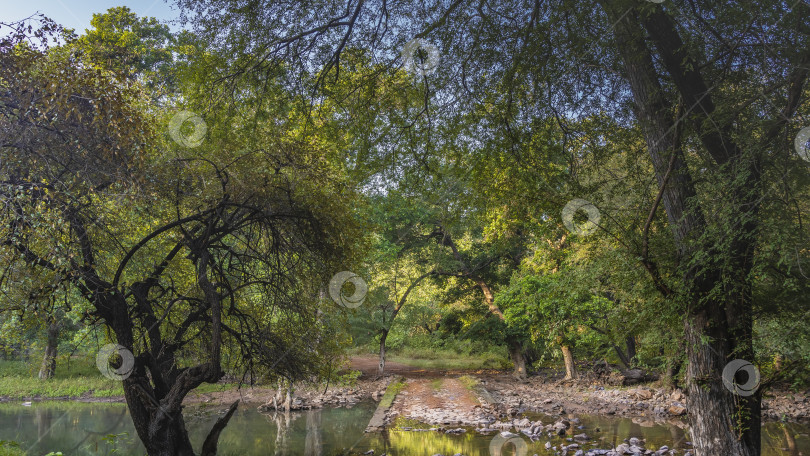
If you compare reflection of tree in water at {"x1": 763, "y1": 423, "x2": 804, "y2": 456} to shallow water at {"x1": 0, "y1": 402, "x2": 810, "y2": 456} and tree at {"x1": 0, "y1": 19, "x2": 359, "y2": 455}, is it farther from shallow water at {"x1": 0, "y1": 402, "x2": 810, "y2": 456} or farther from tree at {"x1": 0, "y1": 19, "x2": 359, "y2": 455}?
tree at {"x1": 0, "y1": 19, "x2": 359, "y2": 455}

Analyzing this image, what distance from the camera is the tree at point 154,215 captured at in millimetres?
5261

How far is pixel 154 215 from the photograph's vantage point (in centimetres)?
751

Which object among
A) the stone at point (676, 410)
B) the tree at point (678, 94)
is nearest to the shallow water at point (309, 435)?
the stone at point (676, 410)

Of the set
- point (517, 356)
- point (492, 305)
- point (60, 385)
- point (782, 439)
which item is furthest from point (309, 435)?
point (60, 385)

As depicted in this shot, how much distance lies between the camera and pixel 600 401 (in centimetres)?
1432

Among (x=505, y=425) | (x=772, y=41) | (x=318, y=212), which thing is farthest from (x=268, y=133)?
(x=505, y=425)

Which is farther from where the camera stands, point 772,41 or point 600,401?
point 600,401

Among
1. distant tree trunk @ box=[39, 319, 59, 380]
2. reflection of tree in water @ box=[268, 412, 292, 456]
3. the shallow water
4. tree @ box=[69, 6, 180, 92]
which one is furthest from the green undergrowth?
tree @ box=[69, 6, 180, 92]

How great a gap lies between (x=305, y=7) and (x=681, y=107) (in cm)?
439

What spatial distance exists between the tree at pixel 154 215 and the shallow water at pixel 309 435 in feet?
6.05

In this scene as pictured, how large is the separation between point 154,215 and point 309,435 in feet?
23.3

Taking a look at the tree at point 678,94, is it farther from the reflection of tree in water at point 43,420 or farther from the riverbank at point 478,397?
the reflection of tree in water at point 43,420

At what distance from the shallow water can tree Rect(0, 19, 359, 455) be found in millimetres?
1843

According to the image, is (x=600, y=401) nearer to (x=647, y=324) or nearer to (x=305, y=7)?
(x=647, y=324)
